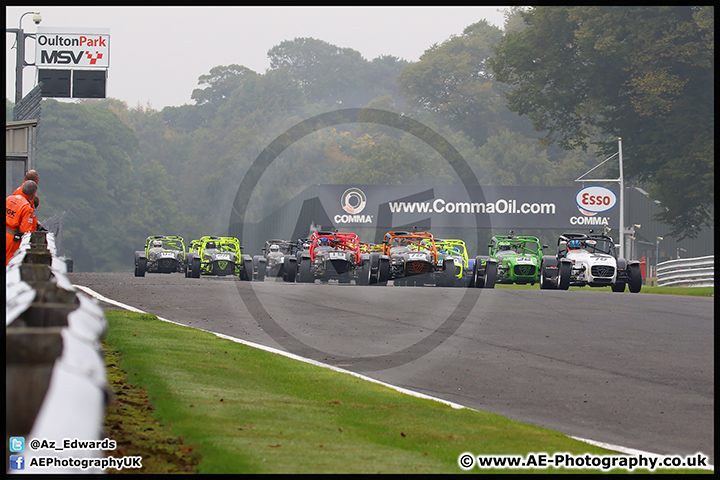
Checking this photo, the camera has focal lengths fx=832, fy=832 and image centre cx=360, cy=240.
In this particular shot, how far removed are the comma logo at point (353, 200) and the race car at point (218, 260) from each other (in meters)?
13.6

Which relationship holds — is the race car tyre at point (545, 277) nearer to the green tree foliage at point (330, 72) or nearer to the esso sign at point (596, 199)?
the esso sign at point (596, 199)

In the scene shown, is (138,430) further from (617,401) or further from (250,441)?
(617,401)

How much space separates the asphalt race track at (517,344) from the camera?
8.25m

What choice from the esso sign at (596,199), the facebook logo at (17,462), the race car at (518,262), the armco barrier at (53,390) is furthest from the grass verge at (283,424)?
the esso sign at (596,199)

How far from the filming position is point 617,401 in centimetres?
875

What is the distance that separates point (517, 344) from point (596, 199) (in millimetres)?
34344

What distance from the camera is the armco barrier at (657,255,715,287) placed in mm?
29844

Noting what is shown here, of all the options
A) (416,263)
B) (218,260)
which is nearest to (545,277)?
(416,263)

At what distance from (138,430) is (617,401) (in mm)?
5174

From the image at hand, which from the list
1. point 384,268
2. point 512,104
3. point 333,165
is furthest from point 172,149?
point 384,268

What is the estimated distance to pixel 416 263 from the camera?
2630 cm

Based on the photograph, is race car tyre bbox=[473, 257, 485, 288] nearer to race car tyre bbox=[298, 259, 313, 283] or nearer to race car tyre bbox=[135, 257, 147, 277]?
race car tyre bbox=[298, 259, 313, 283]

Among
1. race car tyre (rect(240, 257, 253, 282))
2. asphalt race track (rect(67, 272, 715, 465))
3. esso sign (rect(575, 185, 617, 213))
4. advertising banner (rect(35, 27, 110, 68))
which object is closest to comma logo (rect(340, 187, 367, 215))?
esso sign (rect(575, 185, 617, 213))

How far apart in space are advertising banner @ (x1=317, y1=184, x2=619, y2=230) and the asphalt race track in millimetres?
23818
